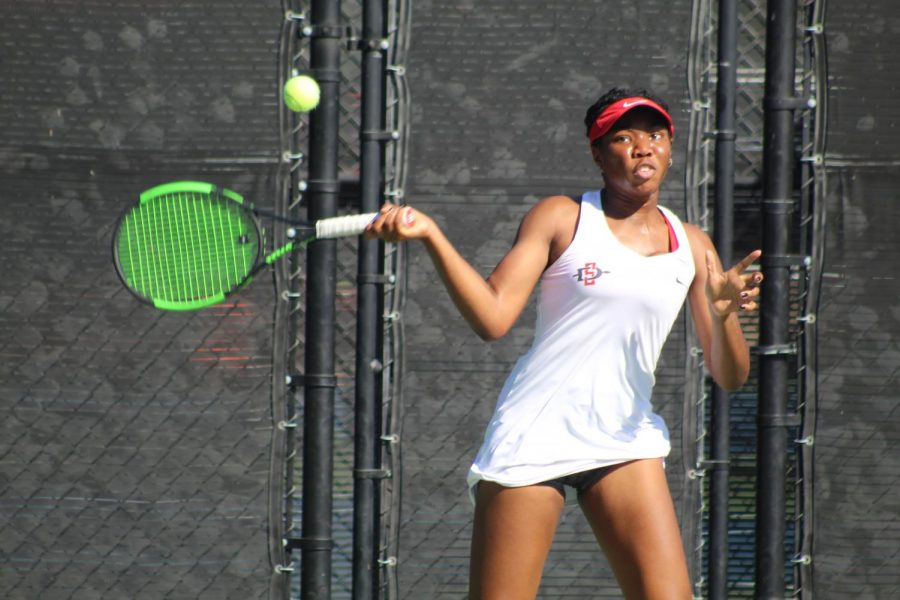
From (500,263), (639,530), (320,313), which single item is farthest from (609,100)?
(320,313)

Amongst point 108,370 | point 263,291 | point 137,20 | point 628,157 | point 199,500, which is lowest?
point 199,500

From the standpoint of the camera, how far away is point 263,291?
12.4 feet

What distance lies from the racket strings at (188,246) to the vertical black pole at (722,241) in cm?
149

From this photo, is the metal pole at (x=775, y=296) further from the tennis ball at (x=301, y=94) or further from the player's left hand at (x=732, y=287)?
the tennis ball at (x=301, y=94)

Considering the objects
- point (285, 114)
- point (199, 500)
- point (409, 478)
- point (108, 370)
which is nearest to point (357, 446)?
point (409, 478)

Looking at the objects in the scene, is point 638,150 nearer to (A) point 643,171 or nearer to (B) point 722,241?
(A) point 643,171

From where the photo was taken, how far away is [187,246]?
3307mm

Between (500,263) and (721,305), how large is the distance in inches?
20.1

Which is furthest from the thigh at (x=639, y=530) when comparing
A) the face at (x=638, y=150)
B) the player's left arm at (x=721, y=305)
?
the face at (x=638, y=150)

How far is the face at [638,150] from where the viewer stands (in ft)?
9.12

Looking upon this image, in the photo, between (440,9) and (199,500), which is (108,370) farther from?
(440,9)

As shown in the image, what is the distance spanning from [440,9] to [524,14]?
0.85 ft

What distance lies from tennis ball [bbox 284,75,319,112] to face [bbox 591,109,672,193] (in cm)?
109

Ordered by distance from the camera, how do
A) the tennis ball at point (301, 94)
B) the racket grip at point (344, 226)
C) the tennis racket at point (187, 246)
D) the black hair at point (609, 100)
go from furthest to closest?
the tennis ball at point (301, 94) < the tennis racket at point (187, 246) < the black hair at point (609, 100) < the racket grip at point (344, 226)
